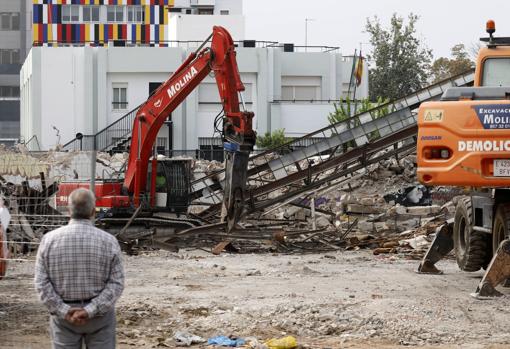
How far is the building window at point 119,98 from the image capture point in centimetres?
6312

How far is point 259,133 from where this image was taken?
208 feet

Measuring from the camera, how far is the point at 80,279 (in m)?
8.62

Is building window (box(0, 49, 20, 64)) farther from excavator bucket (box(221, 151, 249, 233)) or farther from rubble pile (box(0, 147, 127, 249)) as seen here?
excavator bucket (box(221, 151, 249, 233))

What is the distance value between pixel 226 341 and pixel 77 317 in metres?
4.39

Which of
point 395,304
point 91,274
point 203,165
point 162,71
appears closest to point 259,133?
point 162,71

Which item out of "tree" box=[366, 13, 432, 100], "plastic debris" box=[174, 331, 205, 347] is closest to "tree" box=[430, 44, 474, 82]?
"tree" box=[366, 13, 432, 100]

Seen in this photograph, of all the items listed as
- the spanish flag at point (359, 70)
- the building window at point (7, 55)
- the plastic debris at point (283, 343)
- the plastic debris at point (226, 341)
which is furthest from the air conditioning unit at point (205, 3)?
the plastic debris at point (283, 343)

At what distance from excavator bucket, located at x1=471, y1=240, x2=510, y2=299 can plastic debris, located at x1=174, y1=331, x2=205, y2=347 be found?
14.2ft

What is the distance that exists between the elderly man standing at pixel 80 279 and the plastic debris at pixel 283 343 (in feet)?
12.2

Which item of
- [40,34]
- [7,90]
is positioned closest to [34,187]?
[40,34]

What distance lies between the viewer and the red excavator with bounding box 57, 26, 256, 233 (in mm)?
25250

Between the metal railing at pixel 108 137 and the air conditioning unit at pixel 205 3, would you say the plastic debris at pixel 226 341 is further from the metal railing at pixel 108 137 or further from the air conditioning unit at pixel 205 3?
the air conditioning unit at pixel 205 3

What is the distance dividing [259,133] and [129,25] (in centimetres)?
2919

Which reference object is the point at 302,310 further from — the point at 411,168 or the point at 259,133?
the point at 259,133
